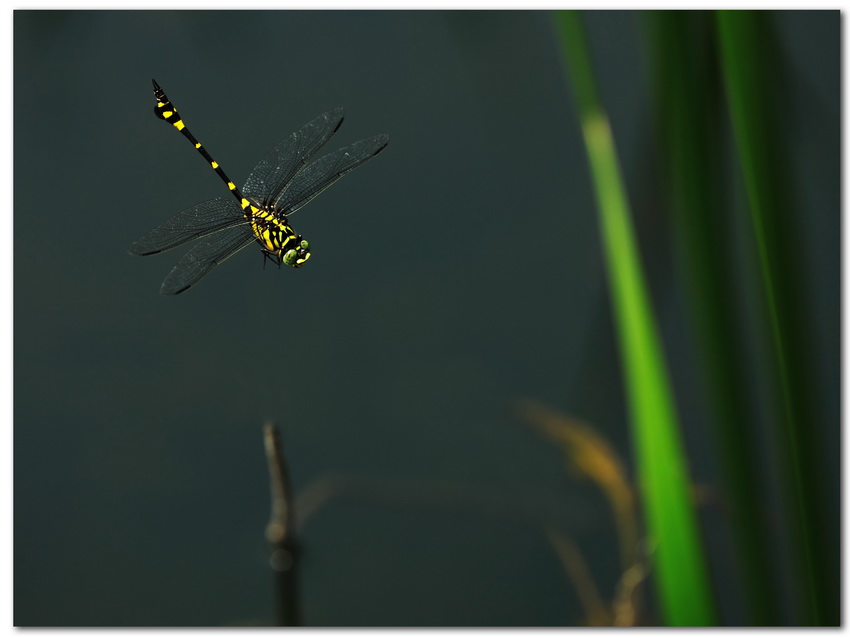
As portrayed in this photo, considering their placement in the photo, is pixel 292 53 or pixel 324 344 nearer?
pixel 292 53

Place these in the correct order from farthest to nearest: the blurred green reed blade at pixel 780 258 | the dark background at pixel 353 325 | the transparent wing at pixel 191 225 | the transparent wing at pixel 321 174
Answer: the dark background at pixel 353 325
the transparent wing at pixel 321 174
the transparent wing at pixel 191 225
the blurred green reed blade at pixel 780 258

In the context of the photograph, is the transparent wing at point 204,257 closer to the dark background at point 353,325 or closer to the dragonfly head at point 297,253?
the dragonfly head at point 297,253

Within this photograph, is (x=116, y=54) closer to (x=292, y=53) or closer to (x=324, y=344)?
(x=292, y=53)

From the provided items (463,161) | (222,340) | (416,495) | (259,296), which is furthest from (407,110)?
(416,495)

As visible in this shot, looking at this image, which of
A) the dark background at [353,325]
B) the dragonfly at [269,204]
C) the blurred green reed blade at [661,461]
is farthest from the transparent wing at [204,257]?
the blurred green reed blade at [661,461]

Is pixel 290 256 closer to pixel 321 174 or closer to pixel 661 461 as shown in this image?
pixel 321 174

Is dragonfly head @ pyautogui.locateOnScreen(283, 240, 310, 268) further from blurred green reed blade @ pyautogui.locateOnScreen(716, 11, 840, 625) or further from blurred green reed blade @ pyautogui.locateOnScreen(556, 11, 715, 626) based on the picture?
blurred green reed blade @ pyautogui.locateOnScreen(716, 11, 840, 625)

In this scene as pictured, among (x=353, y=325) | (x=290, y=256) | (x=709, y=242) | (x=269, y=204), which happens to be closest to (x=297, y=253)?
(x=290, y=256)
